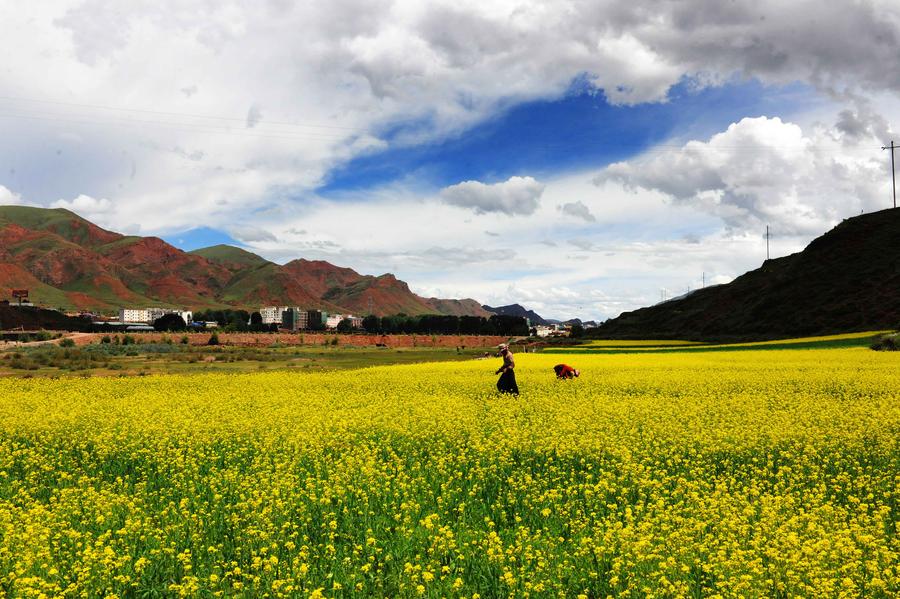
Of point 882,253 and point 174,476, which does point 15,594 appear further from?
point 882,253

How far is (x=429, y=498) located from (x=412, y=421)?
6107 mm

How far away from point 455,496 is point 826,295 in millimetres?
91808

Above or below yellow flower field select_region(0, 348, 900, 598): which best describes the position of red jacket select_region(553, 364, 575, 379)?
above

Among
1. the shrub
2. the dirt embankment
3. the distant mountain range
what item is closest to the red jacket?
the shrub

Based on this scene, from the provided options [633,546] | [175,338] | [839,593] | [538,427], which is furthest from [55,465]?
[175,338]

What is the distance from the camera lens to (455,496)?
9859 mm

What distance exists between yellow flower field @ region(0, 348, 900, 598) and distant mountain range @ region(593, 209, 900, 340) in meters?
66.2

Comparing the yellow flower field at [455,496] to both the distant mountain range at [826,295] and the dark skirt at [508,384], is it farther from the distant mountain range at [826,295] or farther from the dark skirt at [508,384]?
the distant mountain range at [826,295]

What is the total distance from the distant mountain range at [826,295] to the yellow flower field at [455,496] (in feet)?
217

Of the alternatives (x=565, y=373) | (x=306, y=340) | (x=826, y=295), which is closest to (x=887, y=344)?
(x=565, y=373)

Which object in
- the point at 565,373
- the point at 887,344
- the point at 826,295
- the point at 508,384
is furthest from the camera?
the point at 826,295

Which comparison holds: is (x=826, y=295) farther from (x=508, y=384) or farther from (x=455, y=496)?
(x=455, y=496)

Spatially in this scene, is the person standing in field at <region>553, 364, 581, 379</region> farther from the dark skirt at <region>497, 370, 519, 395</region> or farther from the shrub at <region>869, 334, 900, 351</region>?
the shrub at <region>869, 334, 900, 351</region>

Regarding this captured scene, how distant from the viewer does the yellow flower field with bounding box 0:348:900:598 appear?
6758mm
